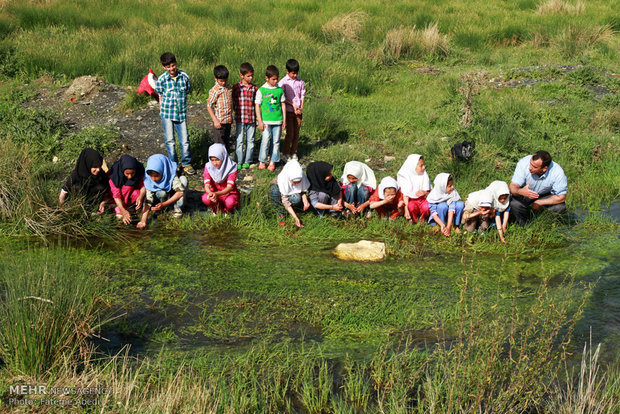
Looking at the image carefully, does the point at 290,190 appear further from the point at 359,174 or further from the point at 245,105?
the point at 245,105

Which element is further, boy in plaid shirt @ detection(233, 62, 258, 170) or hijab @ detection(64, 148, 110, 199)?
boy in plaid shirt @ detection(233, 62, 258, 170)

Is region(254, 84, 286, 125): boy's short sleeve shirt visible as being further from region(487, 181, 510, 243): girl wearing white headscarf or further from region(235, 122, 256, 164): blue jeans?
region(487, 181, 510, 243): girl wearing white headscarf

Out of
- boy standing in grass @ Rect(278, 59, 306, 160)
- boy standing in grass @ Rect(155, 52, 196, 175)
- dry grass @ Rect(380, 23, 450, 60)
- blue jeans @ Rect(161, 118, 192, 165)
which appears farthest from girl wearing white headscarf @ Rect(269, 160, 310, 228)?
dry grass @ Rect(380, 23, 450, 60)

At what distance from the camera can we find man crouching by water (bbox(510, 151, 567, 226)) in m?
7.38

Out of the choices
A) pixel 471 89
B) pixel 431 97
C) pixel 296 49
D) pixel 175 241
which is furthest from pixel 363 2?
pixel 175 241

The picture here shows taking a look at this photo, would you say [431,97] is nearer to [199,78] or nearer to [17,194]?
[199,78]

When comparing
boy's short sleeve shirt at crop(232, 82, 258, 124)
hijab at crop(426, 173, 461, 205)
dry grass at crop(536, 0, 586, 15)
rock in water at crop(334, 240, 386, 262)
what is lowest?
rock in water at crop(334, 240, 386, 262)

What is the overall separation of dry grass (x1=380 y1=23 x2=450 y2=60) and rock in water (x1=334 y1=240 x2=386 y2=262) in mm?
9088

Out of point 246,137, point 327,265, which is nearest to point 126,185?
point 246,137

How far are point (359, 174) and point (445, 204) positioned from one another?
1.13 metres

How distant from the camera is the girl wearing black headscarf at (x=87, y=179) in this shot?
7102mm

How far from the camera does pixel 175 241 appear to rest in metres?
7.04

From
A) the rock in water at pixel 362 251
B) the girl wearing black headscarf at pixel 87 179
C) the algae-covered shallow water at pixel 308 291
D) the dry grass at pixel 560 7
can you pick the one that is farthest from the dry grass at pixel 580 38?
the girl wearing black headscarf at pixel 87 179

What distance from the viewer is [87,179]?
283 inches
